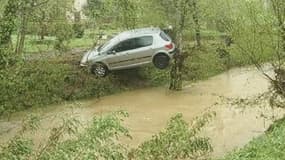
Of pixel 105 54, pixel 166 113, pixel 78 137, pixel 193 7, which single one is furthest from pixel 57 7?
A: pixel 78 137

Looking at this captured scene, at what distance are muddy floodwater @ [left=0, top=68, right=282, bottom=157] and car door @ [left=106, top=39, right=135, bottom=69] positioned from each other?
1295mm

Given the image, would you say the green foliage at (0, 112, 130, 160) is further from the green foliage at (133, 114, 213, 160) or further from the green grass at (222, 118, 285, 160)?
the green grass at (222, 118, 285, 160)

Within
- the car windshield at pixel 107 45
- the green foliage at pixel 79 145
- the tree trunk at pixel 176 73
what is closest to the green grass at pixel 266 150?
the green foliage at pixel 79 145

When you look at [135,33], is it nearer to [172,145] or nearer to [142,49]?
[142,49]

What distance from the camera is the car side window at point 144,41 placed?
2311 centimetres

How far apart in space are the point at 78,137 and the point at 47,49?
19.1 m

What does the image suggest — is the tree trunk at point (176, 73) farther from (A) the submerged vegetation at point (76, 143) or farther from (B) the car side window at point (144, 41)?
(A) the submerged vegetation at point (76, 143)

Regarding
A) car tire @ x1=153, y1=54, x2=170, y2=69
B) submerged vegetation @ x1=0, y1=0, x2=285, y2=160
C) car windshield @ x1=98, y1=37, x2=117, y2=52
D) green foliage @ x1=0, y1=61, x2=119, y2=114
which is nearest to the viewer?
submerged vegetation @ x1=0, y1=0, x2=285, y2=160

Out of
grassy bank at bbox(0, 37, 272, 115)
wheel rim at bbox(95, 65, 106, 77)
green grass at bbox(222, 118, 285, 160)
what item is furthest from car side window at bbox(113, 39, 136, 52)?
green grass at bbox(222, 118, 285, 160)

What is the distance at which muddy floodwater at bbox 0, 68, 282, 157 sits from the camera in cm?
1642

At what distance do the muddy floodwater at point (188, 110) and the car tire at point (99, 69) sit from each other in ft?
3.77

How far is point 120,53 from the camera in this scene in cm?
2303

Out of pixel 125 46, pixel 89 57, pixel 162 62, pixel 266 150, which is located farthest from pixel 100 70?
pixel 266 150

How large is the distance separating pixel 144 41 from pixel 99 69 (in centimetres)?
208
